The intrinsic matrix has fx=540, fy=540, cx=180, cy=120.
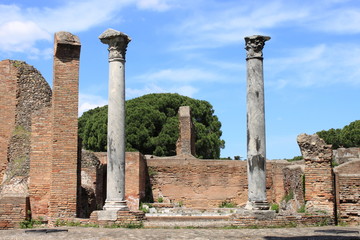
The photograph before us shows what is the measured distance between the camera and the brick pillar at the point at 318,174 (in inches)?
529

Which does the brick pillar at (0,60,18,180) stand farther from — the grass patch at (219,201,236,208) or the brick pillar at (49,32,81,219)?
the grass patch at (219,201,236,208)

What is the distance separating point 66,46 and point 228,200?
442 inches

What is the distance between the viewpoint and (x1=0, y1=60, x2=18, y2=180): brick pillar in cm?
1670

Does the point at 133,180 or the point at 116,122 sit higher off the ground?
the point at 116,122

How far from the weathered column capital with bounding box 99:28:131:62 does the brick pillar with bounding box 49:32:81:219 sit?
111 centimetres

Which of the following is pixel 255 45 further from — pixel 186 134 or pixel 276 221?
pixel 186 134

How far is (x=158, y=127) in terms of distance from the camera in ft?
121

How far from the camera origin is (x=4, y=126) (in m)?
16.8

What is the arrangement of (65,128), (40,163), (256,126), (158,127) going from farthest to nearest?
(158,127) → (40,163) → (65,128) → (256,126)

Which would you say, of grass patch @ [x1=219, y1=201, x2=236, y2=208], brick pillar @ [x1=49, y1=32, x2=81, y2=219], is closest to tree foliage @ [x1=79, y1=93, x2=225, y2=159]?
grass patch @ [x1=219, y1=201, x2=236, y2=208]

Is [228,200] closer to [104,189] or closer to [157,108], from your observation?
[104,189]

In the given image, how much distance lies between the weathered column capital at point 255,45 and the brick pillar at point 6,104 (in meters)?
7.85

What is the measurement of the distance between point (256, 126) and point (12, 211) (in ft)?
19.6

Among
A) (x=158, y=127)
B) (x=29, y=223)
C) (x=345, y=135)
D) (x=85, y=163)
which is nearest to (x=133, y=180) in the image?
(x=85, y=163)
